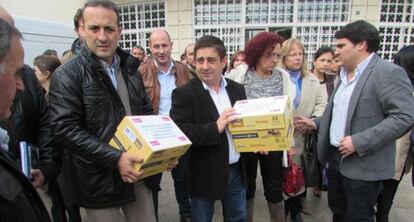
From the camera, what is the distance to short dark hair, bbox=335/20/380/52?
7.52 feet

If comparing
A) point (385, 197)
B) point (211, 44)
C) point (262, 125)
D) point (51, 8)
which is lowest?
point (385, 197)

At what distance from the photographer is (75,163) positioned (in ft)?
6.09

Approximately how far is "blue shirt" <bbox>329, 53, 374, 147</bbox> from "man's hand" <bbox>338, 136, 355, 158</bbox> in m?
0.07

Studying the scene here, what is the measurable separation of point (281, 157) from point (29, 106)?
2065mm

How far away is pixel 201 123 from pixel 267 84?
0.88 m

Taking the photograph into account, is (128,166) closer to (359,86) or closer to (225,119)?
(225,119)


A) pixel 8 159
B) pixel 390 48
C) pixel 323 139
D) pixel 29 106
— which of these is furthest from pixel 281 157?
pixel 390 48

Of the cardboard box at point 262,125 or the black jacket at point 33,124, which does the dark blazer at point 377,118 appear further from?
the black jacket at point 33,124

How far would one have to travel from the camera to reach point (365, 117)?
2.25m

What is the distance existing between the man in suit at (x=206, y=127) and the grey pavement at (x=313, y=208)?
4.98 ft

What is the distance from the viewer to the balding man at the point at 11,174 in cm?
91

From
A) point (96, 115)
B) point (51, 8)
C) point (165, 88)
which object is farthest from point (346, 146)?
point (51, 8)

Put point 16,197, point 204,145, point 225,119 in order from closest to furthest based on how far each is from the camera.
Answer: point 16,197
point 225,119
point 204,145

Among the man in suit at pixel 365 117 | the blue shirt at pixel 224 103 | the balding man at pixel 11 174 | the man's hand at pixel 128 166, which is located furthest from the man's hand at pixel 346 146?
the balding man at pixel 11 174
